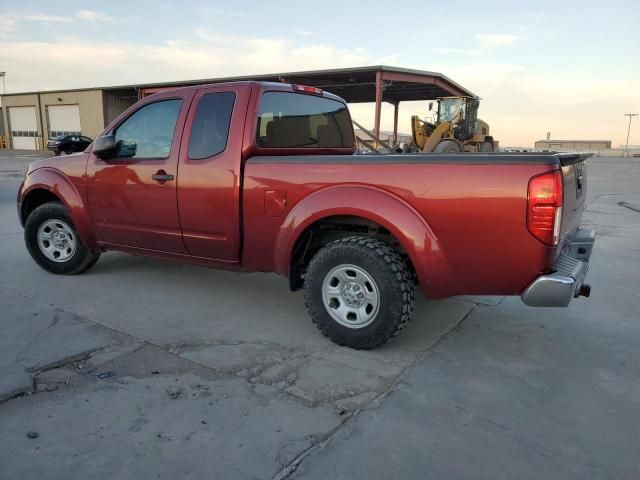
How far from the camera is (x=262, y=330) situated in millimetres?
3736

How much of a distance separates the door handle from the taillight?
2.78 metres

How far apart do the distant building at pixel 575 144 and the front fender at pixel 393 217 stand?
106m

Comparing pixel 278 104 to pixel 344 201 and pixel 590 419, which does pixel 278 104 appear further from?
pixel 590 419

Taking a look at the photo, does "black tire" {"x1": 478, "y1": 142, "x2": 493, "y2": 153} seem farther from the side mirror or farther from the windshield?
the side mirror

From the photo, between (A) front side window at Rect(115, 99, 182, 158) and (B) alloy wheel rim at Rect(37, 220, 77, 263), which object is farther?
(B) alloy wheel rim at Rect(37, 220, 77, 263)

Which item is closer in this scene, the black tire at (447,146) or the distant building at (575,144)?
the black tire at (447,146)

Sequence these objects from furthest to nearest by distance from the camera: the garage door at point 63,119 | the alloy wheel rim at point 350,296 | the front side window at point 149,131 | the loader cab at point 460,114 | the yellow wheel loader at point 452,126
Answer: the garage door at point 63,119 → the loader cab at point 460,114 → the yellow wheel loader at point 452,126 → the front side window at point 149,131 → the alloy wheel rim at point 350,296

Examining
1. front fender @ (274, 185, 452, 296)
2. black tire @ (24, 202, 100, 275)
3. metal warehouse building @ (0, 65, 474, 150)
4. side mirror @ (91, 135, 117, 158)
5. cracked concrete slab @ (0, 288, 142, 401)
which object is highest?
metal warehouse building @ (0, 65, 474, 150)

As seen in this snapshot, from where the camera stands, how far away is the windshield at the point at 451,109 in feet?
70.0

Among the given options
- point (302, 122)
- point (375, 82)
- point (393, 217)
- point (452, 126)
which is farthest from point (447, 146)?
point (393, 217)

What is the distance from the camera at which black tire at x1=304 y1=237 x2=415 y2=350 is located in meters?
3.18

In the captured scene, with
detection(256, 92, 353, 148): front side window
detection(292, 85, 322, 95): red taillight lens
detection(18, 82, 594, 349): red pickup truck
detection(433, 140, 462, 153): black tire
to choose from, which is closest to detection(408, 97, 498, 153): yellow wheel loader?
detection(433, 140, 462, 153): black tire

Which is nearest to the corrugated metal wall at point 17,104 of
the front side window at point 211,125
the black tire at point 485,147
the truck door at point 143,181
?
the black tire at point 485,147

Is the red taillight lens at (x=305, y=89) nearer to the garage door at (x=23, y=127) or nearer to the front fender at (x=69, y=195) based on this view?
the front fender at (x=69, y=195)
